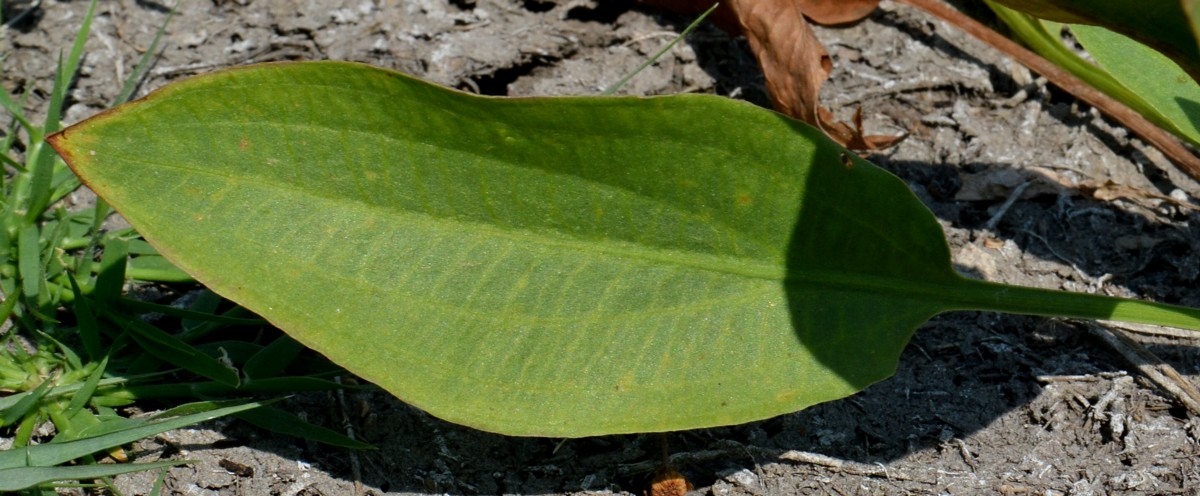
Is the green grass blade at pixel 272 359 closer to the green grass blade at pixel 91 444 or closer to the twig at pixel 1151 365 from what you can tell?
the green grass blade at pixel 91 444

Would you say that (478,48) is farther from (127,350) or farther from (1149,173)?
(1149,173)

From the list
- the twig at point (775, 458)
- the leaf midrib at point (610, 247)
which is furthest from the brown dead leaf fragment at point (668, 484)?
the leaf midrib at point (610, 247)

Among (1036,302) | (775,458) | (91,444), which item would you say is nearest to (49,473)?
(91,444)

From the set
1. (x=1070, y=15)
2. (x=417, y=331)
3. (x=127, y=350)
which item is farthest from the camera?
(x=127, y=350)

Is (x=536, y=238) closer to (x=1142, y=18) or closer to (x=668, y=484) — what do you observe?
(x=668, y=484)

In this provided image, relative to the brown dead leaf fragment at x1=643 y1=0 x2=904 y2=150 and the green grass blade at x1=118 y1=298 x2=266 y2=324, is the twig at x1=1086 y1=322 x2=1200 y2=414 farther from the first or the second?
the green grass blade at x1=118 y1=298 x2=266 y2=324

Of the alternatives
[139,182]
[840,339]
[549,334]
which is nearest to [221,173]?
[139,182]
